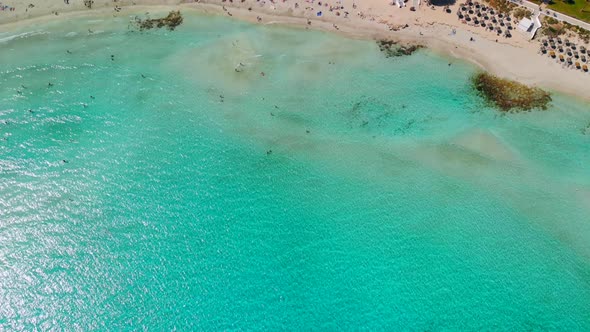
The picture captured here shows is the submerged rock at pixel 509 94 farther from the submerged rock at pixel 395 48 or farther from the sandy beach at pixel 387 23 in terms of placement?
the submerged rock at pixel 395 48

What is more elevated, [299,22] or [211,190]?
[299,22]

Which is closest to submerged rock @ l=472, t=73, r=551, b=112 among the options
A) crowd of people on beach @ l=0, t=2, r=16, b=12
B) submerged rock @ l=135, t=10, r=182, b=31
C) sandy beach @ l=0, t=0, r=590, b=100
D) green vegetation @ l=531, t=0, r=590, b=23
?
sandy beach @ l=0, t=0, r=590, b=100

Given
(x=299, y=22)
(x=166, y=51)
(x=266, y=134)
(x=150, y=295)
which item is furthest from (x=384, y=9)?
(x=150, y=295)

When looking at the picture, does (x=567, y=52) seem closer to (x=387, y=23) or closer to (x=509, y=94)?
(x=509, y=94)

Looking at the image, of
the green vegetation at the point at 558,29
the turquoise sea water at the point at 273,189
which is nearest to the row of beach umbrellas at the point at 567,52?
the green vegetation at the point at 558,29

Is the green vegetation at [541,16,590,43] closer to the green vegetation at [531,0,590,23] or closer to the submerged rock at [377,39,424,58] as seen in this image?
the green vegetation at [531,0,590,23]

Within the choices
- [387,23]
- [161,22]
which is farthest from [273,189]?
[161,22]

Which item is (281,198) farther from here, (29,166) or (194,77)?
(29,166)
